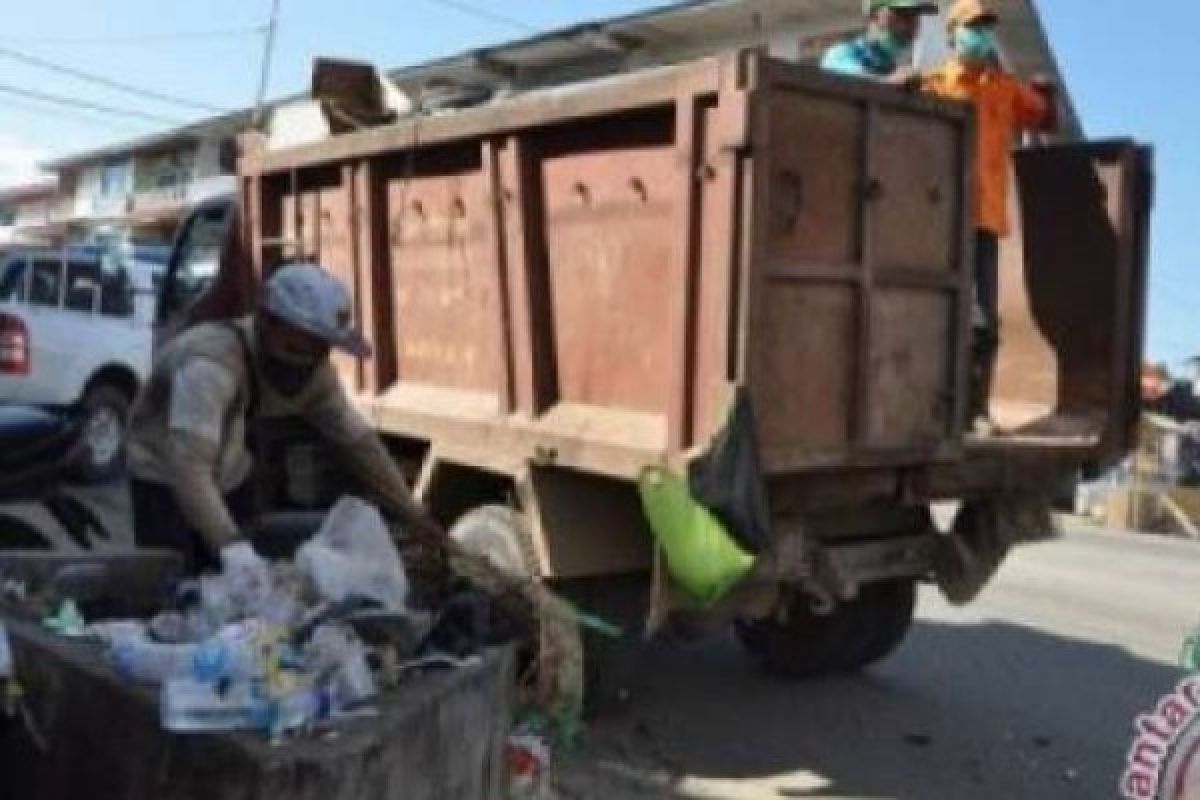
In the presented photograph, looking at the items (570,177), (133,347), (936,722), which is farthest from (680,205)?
(133,347)

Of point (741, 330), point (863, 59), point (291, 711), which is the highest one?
point (863, 59)

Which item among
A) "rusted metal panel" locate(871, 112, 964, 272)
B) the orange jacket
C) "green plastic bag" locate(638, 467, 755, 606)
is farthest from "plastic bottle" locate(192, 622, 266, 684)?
the orange jacket

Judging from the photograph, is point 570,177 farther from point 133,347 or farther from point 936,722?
point 133,347

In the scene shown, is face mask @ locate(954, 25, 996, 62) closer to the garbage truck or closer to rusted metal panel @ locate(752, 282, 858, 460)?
the garbage truck

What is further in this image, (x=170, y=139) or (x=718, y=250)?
(x=170, y=139)

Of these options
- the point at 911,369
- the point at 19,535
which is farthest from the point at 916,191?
the point at 19,535

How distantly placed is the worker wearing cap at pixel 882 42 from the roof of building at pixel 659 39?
51.1 ft

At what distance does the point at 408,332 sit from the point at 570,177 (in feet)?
4.95

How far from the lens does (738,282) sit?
5348 mm

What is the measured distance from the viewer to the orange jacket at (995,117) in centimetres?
701

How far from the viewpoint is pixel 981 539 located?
6863mm

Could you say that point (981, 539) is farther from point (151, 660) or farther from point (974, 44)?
point (151, 660)

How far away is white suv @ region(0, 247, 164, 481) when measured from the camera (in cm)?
1382

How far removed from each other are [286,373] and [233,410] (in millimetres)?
218
